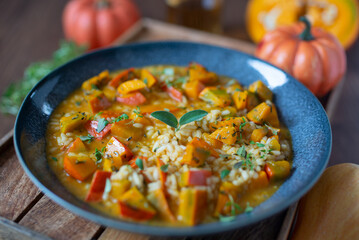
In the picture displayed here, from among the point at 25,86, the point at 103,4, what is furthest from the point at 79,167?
the point at 103,4

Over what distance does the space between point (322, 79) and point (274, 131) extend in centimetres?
143

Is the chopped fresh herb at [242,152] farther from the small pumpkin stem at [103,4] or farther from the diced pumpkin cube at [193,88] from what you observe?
the small pumpkin stem at [103,4]

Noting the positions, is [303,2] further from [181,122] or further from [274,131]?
[181,122]

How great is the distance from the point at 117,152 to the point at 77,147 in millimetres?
313

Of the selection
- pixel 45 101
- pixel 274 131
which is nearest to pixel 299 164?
pixel 274 131

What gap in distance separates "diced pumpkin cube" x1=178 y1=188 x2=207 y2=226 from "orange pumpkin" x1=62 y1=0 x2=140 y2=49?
11.6 ft

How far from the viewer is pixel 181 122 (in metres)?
2.85

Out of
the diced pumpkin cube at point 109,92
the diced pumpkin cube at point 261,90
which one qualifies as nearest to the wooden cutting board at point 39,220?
the diced pumpkin cube at point 109,92

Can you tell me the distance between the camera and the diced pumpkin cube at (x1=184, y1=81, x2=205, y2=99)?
3.41 meters

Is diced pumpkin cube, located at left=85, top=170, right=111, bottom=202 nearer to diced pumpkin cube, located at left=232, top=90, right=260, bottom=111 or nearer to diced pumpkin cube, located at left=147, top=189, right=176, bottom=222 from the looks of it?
diced pumpkin cube, located at left=147, top=189, right=176, bottom=222

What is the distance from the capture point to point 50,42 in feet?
19.2

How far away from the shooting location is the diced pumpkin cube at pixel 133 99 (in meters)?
3.32

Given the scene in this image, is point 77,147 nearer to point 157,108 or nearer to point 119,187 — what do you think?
point 119,187

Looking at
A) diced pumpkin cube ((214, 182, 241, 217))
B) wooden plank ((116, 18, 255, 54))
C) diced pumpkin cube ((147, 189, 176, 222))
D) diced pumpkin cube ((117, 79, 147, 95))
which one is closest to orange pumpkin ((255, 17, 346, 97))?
wooden plank ((116, 18, 255, 54))
